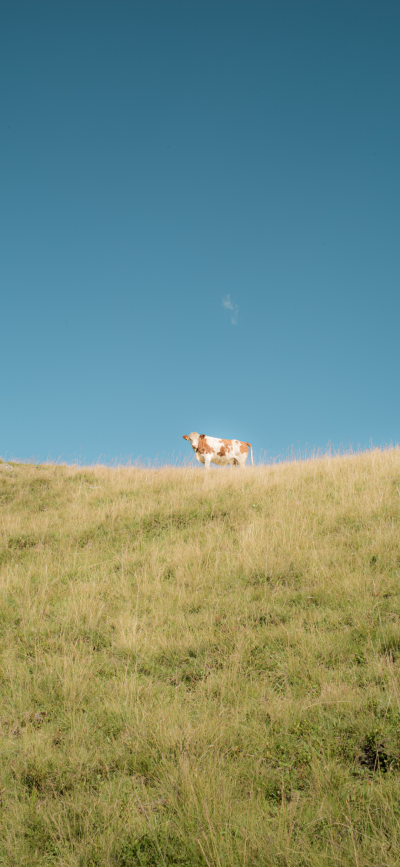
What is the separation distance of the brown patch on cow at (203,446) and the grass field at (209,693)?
9.27 m

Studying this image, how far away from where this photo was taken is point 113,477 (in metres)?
13.9

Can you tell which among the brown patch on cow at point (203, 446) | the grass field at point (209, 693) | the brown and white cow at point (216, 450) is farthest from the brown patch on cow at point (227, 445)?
the grass field at point (209, 693)

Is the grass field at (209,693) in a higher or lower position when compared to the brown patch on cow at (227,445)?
lower

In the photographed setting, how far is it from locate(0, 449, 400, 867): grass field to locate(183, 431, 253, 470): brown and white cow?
9.21 m

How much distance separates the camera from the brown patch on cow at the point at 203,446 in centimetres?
1777

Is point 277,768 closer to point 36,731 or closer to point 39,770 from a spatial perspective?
point 39,770

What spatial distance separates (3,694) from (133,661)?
1.29 metres

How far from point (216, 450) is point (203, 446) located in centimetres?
70

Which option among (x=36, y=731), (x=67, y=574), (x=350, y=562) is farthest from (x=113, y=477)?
(x=36, y=731)

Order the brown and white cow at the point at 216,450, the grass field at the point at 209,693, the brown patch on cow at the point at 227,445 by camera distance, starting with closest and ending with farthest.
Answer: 1. the grass field at the point at 209,693
2. the brown and white cow at the point at 216,450
3. the brown patch on cow at the point at 227,445

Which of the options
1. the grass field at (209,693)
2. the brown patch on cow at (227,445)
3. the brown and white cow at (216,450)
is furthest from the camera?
the brown patch on cow at (227,445)

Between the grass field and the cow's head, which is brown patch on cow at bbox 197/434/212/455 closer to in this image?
the cow's head

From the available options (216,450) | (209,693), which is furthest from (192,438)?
(209,693)

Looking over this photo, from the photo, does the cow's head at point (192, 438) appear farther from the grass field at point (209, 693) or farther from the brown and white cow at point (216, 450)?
the grass field at point (209, 693)
